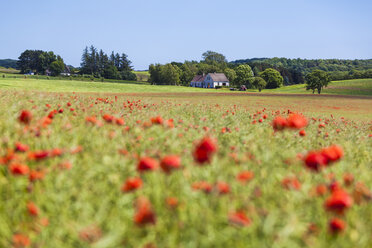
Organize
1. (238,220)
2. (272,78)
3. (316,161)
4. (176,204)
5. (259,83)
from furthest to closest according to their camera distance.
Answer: (272,78), (259,83), (316,161), (176,204), (238,220)

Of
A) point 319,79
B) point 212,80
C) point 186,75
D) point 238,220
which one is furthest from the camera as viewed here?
point 186,75

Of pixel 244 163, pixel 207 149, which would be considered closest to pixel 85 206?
pixel 207 149

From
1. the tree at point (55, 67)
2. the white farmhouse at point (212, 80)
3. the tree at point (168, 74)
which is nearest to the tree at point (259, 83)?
the white farmhouse at point (212, 80)

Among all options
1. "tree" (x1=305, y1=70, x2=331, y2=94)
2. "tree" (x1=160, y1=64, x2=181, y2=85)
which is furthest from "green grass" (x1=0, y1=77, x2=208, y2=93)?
"tree" (x1=160, y1=64, x2=181, y2=85)

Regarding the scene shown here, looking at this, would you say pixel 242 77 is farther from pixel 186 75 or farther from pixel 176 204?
pixel 176 204

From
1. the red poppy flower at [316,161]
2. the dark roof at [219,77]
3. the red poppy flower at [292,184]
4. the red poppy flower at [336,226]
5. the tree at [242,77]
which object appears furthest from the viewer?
the dark roof at [219,77]

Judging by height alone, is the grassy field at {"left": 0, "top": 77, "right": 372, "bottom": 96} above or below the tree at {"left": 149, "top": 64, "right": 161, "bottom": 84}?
below

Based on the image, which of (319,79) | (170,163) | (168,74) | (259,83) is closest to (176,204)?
(170,163)

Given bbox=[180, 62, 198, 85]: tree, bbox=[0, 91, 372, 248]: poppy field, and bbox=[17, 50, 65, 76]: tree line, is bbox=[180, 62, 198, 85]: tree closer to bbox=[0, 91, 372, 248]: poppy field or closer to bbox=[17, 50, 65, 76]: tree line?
bbox=[17, 50, 65, 76]: tree line

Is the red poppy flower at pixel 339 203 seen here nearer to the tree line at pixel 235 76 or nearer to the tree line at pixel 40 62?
the tree line at pixel 235 76

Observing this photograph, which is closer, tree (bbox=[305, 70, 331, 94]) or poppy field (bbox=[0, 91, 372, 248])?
poppy field (bbox=[0, 91, 372, 248])

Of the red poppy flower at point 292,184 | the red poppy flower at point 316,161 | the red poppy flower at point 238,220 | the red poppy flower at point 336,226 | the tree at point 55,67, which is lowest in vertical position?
the red poppy flower at point 336,226

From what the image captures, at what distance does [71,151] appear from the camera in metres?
2.85

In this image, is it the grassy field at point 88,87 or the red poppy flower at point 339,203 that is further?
the grassy field at point 88,87
